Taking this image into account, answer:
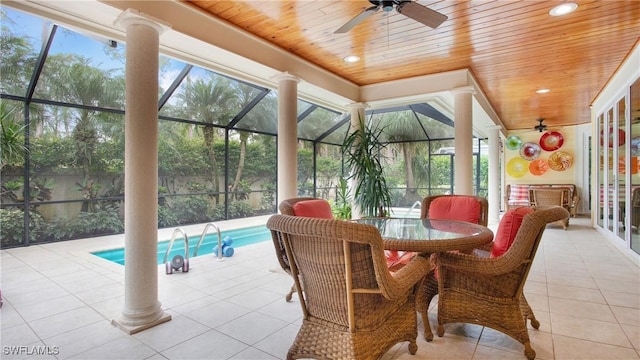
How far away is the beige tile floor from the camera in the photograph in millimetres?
2219

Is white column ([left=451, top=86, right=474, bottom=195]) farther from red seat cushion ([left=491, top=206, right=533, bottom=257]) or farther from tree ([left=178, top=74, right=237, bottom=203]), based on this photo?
tree ([left=178, top=74, right=237, bottom=203])

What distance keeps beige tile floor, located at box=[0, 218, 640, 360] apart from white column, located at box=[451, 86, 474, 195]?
1409 mm

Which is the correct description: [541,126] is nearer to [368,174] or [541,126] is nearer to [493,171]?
[493,171]

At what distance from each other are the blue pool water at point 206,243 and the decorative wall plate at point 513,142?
26.3 ft

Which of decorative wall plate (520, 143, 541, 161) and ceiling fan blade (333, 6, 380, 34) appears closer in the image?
ceiling fan blade (333, 6, 380, 34)

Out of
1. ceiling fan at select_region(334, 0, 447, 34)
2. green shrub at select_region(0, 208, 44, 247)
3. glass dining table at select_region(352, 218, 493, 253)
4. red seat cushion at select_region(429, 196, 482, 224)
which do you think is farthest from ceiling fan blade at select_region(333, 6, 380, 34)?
green shrub at select_region(0, 208, 44, 247)

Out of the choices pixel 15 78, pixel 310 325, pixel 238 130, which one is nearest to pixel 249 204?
pixel 238 130

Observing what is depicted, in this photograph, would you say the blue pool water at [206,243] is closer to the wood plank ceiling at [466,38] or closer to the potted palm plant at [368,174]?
the potted palm plant at [368,174]

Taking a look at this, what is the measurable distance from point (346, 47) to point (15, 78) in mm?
5284

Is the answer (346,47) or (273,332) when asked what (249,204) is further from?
(273,332)

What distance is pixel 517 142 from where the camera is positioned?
1027 cm

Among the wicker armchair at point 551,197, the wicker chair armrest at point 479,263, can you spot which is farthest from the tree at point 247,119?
the wicker armchair at point 551,197

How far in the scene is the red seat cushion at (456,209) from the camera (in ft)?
11.2

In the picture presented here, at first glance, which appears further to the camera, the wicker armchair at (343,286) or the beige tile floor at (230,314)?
the beige tile floor at (230,314)
